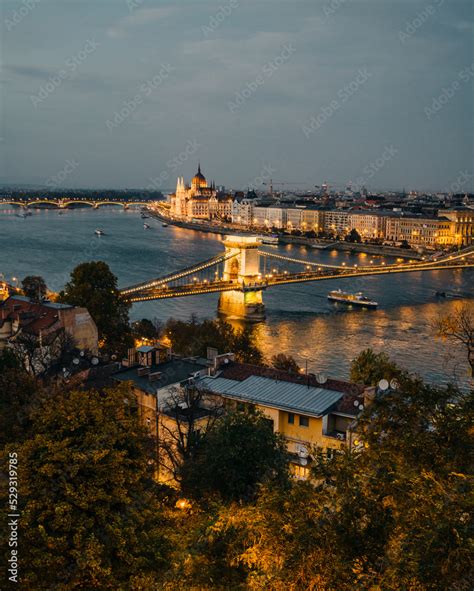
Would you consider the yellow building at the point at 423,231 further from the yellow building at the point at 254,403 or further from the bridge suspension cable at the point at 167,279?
the yellow building at the point at 254,403

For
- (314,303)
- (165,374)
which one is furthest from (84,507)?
(314,303)

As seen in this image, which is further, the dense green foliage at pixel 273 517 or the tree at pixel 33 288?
the tree at pixel 33 288

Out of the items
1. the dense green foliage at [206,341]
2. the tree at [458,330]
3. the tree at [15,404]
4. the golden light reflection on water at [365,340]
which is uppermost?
the tree at [458,330]

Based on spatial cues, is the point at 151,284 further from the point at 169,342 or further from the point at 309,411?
the point at 309,411

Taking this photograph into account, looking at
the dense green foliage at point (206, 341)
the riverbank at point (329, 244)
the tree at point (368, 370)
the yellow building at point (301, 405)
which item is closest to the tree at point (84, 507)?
the yellow building at point (301, 405)

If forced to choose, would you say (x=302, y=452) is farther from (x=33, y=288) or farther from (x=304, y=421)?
(x=33, y=288)

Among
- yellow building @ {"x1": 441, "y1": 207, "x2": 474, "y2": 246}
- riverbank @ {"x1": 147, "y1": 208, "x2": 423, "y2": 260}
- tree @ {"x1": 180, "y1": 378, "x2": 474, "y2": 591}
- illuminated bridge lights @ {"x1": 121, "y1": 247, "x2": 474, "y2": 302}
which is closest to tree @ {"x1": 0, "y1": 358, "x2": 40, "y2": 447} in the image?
tree @ {"x1": 180, "y1": 378, "x2": 474, "y2": 591}

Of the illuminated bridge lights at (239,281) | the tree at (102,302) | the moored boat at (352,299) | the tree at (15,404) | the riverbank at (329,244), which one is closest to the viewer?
the tree at (15,404)

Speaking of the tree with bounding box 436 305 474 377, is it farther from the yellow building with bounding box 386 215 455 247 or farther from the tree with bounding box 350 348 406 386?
the yellow building with bounding box 386 215 455 247
